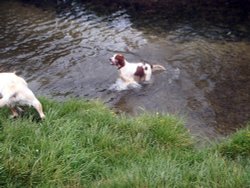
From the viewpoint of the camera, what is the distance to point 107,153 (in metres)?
4.91

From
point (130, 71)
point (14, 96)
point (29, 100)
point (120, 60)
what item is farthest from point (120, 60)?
point (14, 96)

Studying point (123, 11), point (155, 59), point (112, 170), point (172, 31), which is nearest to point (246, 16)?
point (172, 31)

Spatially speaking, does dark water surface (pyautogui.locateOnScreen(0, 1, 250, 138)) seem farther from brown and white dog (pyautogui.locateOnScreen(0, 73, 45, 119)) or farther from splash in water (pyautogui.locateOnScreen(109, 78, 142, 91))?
brown and white dog (pyautogui.locateOnScreen(0, 73, 45, 119))

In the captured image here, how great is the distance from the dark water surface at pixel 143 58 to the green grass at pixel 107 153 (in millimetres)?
1275

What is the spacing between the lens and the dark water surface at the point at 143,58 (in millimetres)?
7750

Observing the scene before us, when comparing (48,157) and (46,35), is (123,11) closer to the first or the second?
(46,35)

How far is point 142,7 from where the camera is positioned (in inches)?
590

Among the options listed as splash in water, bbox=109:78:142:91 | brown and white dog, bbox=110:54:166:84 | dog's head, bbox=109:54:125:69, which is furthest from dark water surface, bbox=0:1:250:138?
dog's head, bbox=109:54:125:69

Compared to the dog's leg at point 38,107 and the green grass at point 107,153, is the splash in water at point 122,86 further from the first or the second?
the dog's leg at point 38,107

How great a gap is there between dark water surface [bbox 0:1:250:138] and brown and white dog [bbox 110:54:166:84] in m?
0.24

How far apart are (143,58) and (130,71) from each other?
1585mm

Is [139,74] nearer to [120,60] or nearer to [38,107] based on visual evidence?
[120,60]

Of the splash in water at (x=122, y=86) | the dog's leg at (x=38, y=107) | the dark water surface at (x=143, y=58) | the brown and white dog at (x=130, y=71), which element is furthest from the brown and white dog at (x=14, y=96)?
the brown and white dog at (x=130, y=71)

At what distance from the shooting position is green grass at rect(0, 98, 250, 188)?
4.10 m
